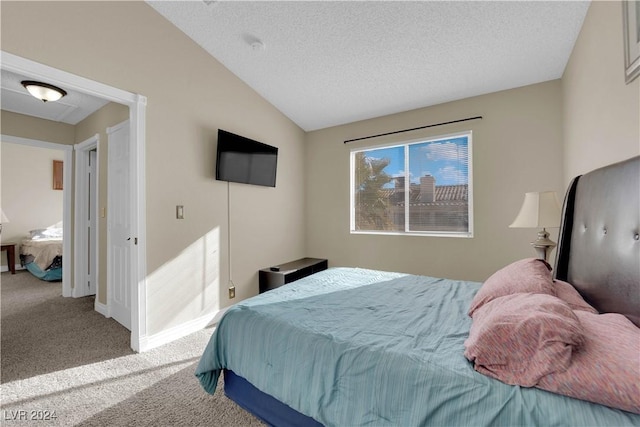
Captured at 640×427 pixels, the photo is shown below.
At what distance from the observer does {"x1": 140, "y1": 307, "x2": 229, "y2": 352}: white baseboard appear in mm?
2510

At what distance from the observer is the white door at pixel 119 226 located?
299cm

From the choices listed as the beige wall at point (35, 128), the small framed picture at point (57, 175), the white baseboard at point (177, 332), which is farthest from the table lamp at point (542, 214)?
the small framed picture at point (57, 175)

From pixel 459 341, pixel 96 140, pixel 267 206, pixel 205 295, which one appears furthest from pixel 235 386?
pixel 96 140

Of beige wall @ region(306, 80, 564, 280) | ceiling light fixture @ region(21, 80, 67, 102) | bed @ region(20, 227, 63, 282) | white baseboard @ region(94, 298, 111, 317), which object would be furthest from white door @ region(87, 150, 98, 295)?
beige wall @ region(306, 80, 564, 280)

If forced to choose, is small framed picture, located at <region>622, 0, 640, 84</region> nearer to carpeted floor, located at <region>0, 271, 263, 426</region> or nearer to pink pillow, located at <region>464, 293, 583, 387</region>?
pink pillow, located at <region>464, 293, 583, 387</region>

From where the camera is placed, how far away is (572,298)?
4.55 feet

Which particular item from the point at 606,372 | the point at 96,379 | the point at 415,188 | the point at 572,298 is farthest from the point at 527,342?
the point at 415,188

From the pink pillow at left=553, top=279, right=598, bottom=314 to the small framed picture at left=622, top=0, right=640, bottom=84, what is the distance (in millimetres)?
1065

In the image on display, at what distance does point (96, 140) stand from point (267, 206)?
221cm

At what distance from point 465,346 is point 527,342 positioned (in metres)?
0.22

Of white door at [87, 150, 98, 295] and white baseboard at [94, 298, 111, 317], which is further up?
white door at [87, 150, 98, 295]

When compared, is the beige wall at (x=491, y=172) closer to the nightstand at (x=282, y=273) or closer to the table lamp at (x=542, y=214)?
the table lamp at (x=542, y=214)

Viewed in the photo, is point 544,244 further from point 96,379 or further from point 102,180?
point 102,180

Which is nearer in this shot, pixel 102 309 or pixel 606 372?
pixel 606 372
